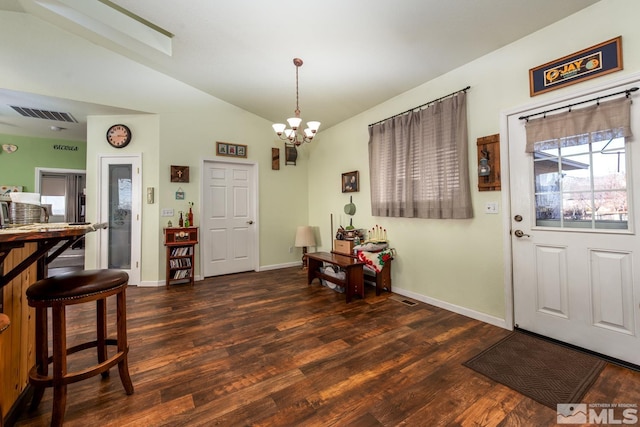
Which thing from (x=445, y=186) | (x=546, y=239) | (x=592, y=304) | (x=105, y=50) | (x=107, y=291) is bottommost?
(x=592, y=304)

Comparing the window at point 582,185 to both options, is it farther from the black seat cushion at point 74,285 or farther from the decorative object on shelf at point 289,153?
the decorative object on shelf at point 289,153

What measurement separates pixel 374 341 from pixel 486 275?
1.38 metres

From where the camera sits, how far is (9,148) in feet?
16.8

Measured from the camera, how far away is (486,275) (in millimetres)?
2719

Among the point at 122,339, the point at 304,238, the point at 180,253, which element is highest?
the point at 304,238

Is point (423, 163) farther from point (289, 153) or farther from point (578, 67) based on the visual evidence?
point (289, 153)

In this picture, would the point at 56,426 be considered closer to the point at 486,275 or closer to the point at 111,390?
the point at 111,390

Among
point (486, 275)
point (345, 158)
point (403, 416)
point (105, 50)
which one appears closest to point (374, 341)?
point (403, 416)

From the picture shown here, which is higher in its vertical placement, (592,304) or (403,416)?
(592,304)

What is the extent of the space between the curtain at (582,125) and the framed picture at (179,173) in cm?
444

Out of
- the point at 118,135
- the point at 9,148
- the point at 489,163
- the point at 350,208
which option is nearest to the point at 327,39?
the point at 489,163

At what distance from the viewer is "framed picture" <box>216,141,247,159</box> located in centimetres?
458

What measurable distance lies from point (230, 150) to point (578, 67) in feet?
14.6

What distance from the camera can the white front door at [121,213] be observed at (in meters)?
4.06
